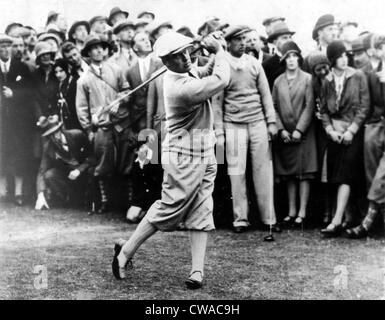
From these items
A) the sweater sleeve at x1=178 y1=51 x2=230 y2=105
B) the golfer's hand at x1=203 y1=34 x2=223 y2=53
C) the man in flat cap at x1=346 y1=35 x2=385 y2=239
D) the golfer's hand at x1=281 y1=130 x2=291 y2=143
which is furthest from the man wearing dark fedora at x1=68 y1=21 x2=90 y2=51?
the man in flat cap at x1=346 y1=35 x2=385 y2=239

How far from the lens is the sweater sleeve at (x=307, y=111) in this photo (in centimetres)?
702

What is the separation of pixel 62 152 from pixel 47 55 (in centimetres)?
126

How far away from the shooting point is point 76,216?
297 inches

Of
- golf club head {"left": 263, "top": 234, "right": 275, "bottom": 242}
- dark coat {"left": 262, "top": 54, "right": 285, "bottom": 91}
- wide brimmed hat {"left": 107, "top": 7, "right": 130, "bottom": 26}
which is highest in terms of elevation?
wide brimmed hat {"left": 107, "top": 7, "right": 130, "bottom": 26}

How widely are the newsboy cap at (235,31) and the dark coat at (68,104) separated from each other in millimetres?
2253

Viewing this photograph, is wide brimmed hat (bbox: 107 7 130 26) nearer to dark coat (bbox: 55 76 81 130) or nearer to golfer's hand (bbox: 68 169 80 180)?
dark coat (bbox: 55 76 81 130)

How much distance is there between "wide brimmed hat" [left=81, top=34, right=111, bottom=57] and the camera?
7.69 m

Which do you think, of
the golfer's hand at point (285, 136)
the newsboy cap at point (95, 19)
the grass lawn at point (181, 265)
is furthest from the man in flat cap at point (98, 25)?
the golfer's hand at point (285, 136)

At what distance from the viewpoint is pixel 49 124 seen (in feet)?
26.8

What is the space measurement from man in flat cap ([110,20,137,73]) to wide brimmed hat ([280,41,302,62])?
1854mm

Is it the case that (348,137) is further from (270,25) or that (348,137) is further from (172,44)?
(172,44)
